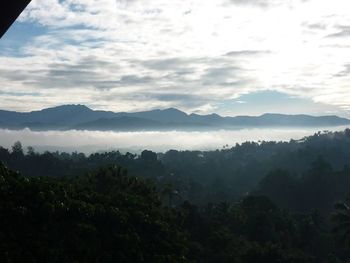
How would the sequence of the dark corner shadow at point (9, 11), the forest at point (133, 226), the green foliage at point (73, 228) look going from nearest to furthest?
the dark corner shadow at point (9, 11)
the green foliage at point (73, 228)
the forest at point (133, 226)

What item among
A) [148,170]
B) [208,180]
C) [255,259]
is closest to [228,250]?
[255,259]

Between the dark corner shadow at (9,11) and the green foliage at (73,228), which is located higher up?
the dark corner shadow at (9,11)

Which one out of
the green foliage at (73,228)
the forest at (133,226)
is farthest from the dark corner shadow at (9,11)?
the forest at (133,226)

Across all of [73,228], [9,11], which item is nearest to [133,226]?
[73,228]

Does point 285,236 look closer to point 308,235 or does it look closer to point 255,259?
point 308,235

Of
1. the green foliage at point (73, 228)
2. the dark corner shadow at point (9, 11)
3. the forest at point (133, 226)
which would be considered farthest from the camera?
the forest at point (133, 226)

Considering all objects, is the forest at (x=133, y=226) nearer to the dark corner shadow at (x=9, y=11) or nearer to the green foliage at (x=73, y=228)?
the green foliage at (x=73, y=228)

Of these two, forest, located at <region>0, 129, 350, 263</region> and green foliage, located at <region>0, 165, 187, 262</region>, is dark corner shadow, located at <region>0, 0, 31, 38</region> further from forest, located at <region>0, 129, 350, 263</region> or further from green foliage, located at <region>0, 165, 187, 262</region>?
forest, located at <region>0, 129, 350, 263</region>

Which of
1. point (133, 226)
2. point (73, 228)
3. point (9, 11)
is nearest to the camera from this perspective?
point (9, 11)

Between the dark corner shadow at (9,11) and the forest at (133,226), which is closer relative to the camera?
the dark corner shadow at (9,11)

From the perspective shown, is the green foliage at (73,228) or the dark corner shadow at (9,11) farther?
the green foliage at (73,228)

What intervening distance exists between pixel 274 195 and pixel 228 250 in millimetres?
62806

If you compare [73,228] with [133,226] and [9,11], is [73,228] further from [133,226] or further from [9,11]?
[9,11]

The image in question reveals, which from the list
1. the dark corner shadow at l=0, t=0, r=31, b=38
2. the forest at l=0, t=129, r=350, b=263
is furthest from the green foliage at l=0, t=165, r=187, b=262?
the dark corner shadow at l=0, t=0, r=31, b=38
